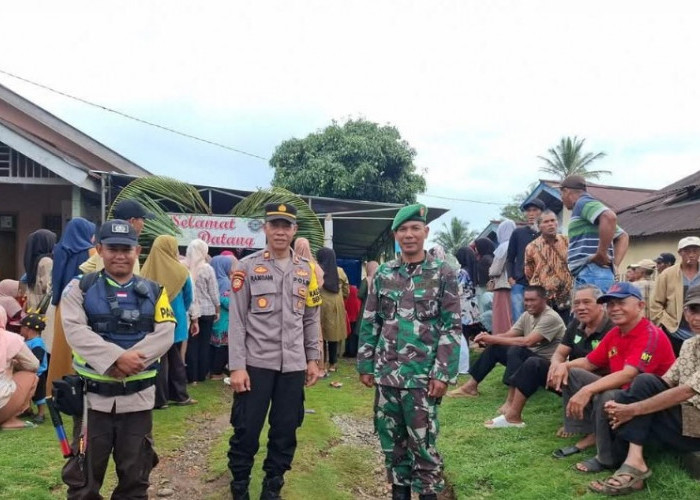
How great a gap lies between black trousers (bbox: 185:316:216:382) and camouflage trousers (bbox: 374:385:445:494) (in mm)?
4457

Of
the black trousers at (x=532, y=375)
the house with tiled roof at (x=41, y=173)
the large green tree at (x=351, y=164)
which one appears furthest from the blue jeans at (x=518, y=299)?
the large green tree at (x=351, y=164)

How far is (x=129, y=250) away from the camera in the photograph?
3.65 metres

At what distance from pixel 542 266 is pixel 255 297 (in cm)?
357

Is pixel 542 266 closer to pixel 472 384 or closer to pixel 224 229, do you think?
pixel 472 384

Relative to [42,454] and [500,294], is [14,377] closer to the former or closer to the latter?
[42,454]

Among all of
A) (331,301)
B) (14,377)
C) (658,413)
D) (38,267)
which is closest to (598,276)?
(658,413)

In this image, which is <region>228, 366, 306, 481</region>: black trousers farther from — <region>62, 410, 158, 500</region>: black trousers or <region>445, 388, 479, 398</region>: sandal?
<region>445, 388, 479, 398</region>: sandal

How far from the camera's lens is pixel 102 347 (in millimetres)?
3383

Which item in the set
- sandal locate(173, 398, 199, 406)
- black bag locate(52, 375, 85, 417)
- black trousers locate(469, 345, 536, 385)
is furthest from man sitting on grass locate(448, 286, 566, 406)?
black bag locate(52, 375, 85, 417)

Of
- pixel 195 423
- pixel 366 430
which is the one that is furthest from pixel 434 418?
pixel 195 423

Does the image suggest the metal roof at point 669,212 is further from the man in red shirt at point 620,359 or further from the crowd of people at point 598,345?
the man in red shirt at point 620,359

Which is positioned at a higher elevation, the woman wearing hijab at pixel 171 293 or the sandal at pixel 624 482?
the woman wearing hijab at pixel 171 293

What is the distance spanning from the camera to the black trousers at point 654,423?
4098 mm

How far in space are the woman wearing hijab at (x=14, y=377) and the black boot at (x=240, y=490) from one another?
2614 mm
